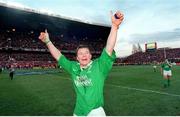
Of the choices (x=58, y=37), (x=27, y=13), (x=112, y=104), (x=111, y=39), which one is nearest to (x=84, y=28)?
(x=58, y=37)

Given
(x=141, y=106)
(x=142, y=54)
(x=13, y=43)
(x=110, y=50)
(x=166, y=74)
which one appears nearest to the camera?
(x=110, y=50)

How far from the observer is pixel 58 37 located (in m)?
73.8

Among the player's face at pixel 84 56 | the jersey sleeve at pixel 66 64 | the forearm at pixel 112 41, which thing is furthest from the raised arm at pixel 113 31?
the jersey sleeve at pixel 66 64

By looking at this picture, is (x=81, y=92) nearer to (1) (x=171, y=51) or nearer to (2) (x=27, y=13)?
(2) (x=27, y=13)

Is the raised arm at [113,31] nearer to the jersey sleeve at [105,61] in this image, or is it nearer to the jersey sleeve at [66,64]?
the jersey sleeve at [105,61]

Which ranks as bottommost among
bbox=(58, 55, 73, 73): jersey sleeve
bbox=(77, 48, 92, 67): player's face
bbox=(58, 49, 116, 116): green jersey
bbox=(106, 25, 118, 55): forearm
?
bbox=(58, 49, 116, 116): green jersey

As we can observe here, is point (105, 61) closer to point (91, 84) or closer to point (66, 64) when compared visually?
point (91, 84)

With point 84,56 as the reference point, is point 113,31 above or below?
above

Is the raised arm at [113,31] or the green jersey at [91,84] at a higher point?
the raised arm at [113,31]

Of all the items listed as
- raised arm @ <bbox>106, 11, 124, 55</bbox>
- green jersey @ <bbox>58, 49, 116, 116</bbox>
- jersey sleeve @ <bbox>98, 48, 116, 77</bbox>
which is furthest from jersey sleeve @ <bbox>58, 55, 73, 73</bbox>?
raised arm @ <bbox>106, 11, 124, 55</bbox>

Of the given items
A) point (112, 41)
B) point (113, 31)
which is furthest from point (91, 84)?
point (113, 31)

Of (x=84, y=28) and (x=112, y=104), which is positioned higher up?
(x=84, y=28)

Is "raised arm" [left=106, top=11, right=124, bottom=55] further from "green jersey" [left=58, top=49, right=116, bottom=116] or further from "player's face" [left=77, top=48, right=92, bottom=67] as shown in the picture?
"player's face" [left=77, top=48, right=92, bottom=67]

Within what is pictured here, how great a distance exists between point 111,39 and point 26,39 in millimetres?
65075
